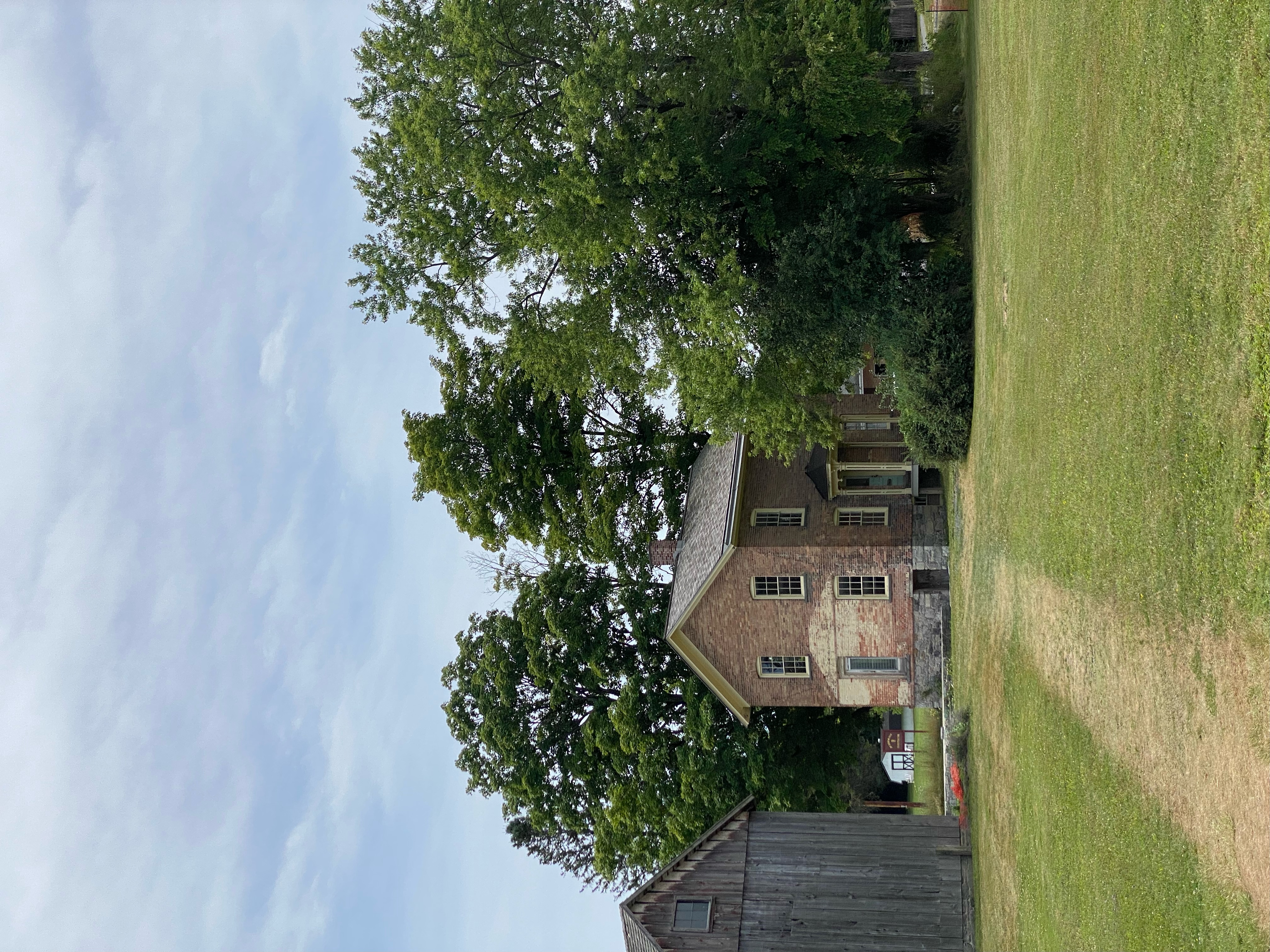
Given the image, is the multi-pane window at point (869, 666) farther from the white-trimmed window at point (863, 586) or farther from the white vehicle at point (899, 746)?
the white vehicle at point (899, 746)

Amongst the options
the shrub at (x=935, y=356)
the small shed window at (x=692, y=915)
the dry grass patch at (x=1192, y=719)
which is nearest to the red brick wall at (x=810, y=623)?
the shrub at (x=935, y=356)

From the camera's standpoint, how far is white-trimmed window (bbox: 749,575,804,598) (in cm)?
3412

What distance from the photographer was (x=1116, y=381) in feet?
42.0

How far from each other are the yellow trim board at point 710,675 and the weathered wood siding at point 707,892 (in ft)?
20.3

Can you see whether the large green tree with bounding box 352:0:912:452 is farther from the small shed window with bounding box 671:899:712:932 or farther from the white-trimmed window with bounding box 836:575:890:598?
the small shed window with bounding box 671:899:712:932

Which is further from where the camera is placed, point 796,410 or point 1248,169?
point 796,410

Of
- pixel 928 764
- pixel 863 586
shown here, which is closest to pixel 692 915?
pixel 863 586

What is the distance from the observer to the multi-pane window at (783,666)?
34.5 meters

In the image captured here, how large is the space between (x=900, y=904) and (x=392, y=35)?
88.4ft

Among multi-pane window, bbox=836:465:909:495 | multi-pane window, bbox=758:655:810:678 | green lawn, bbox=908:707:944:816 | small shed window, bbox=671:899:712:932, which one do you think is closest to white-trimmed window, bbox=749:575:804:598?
multi-pane window, bbox=758:655:810:678

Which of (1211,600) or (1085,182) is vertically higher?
(1085,182)

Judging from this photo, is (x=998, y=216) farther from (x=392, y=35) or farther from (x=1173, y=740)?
(x=392, y=35)

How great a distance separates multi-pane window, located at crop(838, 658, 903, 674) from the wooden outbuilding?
190 inches

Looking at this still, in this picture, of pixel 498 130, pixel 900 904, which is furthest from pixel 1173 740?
pixel 498 130
